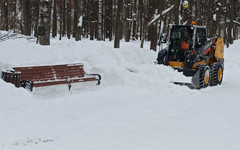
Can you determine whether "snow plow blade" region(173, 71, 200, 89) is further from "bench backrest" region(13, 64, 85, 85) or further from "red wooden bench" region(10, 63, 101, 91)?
"bench backrest" region(13, 64, 85, 85)

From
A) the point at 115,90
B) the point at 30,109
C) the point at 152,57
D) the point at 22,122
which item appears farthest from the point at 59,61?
the point at 152,57

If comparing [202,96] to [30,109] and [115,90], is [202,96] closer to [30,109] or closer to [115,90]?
[115,90]

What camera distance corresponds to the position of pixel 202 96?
9594 millimetres

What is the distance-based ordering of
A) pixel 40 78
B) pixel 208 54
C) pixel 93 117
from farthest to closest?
pixel 208 54 < pixel 40 78 < pixel 93 117

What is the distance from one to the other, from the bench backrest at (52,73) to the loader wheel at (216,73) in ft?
16.1

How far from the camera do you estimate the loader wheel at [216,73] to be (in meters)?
11.9

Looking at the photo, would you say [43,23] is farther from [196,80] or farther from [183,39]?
[196,80]

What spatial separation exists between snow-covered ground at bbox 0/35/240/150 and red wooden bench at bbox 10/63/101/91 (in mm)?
243

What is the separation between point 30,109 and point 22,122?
75 centimetres

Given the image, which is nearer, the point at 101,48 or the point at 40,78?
the point at 40,78

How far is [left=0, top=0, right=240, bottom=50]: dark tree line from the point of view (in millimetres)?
13125

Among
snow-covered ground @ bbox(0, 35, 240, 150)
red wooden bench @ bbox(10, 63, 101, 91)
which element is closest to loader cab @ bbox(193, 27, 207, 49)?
snow-covered ground @ bbox(0, 35, 240, 150)

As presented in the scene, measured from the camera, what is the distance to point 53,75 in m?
9.18

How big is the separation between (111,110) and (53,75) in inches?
106
